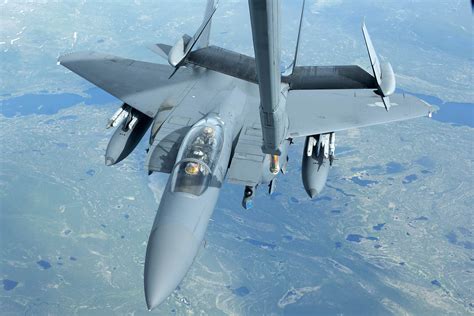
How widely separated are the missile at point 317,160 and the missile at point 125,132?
7.15 meters

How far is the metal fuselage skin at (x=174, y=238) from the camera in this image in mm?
12680

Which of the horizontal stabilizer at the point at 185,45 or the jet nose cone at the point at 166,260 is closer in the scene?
the jet nose cone at the point at 166,260

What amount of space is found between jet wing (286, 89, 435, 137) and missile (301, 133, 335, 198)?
0.87m

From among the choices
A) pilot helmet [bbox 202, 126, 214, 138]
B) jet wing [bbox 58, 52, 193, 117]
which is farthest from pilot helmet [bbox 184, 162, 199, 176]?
jet wing [bbox 58, 52, 193, 117]

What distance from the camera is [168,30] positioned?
381 ft

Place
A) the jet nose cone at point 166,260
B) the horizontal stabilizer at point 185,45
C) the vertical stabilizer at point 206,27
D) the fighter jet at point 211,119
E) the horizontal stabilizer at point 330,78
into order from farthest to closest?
the vertical stabilizer at point 206,27 → the horizontal stabilizer at point 330,78 → the horizontal stabilizer at point 185,45 → the fighter jet at point 211,119 → the jet nose cone at point 166,260

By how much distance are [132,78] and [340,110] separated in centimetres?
966

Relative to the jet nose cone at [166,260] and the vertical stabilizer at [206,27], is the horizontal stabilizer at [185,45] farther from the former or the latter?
the jet nose cone at [166,260]

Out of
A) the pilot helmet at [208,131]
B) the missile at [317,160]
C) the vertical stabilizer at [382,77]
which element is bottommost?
the missile at [317,160]

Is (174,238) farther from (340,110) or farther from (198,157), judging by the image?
(340,110)

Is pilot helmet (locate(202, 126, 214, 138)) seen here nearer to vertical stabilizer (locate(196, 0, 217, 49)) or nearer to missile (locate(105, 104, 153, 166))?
missile (locate(105, 104, 153, 166))

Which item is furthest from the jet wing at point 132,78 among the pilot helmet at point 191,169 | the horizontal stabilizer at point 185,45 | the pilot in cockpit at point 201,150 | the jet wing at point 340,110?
the pilot helmet at point 191,169

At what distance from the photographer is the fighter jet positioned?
43.1 feet

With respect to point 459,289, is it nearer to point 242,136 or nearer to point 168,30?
point 242,136
